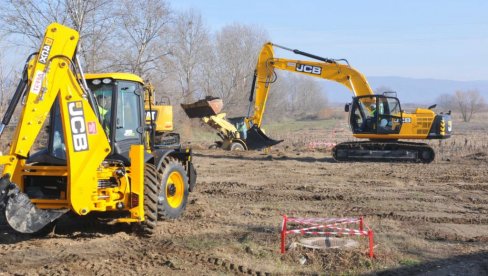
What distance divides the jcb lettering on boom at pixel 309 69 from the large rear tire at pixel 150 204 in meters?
12.7

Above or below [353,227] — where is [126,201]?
above

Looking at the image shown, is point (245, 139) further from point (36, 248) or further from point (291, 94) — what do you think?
point (291, 94)

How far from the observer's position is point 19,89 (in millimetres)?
6473

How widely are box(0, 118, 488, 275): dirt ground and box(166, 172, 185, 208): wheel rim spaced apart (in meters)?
0.32

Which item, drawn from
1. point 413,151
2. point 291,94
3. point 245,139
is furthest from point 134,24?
point 291,94

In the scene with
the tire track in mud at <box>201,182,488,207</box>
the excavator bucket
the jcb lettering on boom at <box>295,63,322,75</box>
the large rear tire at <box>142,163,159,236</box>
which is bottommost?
the tire track in mud at <box>201,182,488,207</box>

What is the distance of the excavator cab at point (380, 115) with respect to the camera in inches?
712

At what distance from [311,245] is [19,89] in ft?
13.5

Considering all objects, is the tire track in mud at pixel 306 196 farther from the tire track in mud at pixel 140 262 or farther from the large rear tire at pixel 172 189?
the tire track in mud at pixel 140 262

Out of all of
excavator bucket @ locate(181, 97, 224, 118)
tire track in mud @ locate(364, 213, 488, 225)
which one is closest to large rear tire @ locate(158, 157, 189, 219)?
tire track in mud @ locate(364, 213, 488, 225)

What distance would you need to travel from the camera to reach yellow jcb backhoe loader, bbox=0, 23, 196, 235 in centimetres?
636

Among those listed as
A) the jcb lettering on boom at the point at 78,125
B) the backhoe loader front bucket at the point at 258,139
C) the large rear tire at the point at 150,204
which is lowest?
the large rear tire at the point at 150,204

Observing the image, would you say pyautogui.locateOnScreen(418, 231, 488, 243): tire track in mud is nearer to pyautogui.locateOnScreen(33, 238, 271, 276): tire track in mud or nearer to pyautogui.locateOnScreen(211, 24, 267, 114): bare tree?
pyautogui.locateOnScreen(33, 238, 271, 276): tire track in mud

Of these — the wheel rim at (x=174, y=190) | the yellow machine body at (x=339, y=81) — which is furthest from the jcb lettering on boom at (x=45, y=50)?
the yellow machine body at (x=339, y=81)
